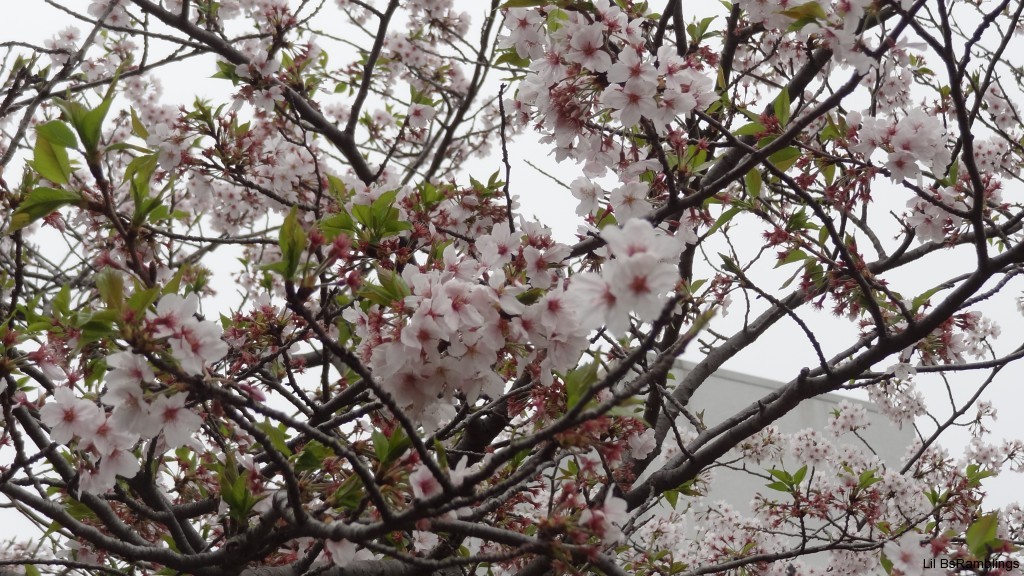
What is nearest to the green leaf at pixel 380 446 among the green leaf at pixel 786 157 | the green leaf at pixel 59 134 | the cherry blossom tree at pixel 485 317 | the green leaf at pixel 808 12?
the cherry blossom tree at pixel 485 317

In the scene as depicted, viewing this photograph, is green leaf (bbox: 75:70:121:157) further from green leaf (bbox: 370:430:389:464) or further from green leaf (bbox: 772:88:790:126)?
green leaf (bbox: 772:88:790:126)

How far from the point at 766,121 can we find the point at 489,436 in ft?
4.15

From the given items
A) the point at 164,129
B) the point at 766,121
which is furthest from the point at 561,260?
the point at 164,129

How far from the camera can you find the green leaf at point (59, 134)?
140 centimetres

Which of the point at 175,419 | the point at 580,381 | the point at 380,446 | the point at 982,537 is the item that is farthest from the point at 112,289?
the point at 982,537

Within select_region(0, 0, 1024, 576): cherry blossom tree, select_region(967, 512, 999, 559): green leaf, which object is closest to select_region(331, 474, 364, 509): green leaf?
select_region(0, 0, 1024, 576): cherry blossom tree

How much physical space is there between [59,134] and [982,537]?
2004mm

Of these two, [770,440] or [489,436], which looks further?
[770,440]

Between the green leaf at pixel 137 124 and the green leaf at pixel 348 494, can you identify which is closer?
the green leaf at pixel 348 494

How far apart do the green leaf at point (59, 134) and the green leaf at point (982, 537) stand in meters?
1.97

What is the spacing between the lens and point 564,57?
1924 mm

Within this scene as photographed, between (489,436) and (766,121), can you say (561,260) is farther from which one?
(489,436)

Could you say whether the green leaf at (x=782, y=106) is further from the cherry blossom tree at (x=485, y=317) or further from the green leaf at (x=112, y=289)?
the green leaf at (x=112, y=289)

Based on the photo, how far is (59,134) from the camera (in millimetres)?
1411
